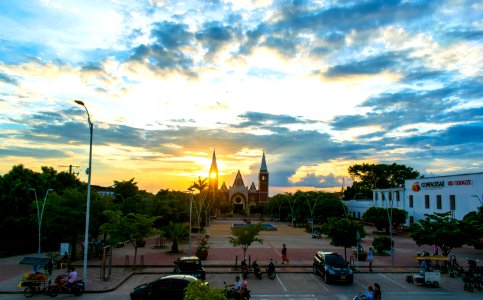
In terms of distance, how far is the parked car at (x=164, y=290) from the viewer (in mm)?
17000

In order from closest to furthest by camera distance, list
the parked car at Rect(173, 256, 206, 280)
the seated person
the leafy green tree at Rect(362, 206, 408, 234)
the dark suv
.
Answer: the parked car at Rect(173, 256, 206, 280) < the dark suv < the seated person < the leafy green tree at Rect(362, 206, 408, 234)

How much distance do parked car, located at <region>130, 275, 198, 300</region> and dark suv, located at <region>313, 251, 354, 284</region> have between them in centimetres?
876

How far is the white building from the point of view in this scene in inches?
1807

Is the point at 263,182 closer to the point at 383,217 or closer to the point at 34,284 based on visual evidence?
the point at 383,217

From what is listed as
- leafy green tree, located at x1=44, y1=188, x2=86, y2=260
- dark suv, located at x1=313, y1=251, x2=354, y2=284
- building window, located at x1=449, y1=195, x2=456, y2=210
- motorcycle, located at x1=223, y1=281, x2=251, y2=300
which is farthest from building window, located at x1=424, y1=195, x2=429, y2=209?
leafy green tree, located at x1=44, y1=188, x2=86, y2=260

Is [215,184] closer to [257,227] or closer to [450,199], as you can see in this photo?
[450,199]

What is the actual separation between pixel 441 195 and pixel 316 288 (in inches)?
1555

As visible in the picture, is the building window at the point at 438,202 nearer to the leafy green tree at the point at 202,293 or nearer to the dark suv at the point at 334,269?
the dark suv at the point at 334,269

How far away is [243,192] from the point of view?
132 metres

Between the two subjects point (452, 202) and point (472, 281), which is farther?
point (452, 202)

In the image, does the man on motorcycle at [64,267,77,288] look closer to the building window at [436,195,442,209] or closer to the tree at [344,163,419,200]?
the building window at [436,195,442,209]

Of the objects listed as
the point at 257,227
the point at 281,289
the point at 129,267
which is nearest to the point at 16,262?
the point at 129,267

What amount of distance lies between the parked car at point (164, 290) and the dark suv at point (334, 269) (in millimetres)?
8757

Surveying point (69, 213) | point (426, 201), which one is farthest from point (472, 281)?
point (426, 201)
